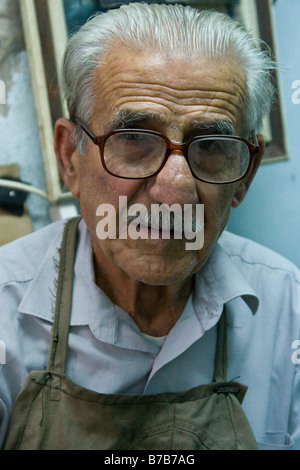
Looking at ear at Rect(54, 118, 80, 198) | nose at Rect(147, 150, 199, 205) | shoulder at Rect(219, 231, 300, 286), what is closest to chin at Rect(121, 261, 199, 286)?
nose at Rect(147, 150, 199, 205)

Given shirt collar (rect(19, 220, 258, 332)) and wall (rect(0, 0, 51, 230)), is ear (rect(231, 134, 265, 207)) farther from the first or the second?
wall (rect(0, 0, 51, 230))

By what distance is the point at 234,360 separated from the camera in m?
1.23

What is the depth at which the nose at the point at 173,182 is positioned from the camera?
982 mm

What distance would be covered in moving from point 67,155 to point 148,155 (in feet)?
0.80

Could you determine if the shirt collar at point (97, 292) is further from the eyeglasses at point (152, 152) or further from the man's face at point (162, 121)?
the eyeglasses at point (152, 152)

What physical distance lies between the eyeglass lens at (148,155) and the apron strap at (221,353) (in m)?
0.35

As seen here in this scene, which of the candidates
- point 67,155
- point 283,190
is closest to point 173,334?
point 67,155

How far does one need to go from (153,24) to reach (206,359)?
734mm

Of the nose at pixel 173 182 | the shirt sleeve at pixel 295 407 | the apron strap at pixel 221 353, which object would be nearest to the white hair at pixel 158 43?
the nose at pixel 173 182

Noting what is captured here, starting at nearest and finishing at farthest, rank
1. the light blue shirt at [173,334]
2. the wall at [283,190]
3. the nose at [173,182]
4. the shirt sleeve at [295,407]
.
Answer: the nose at [173,182]
the light blue shirt at [173,334]
the shirt sleeve at [295,407]
the wall at [283,190]

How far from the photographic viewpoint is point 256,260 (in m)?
1.36

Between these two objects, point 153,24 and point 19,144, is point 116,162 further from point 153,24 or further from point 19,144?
point 19,144

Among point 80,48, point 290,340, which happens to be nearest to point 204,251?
point 290,340

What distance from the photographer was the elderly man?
3.29ft
